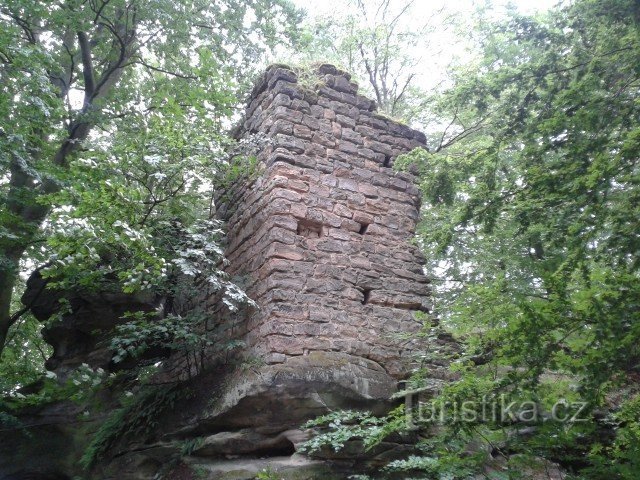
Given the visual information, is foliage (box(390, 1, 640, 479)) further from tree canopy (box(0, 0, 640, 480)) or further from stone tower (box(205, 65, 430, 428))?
stone tower (box(205, 65, 430, 428))

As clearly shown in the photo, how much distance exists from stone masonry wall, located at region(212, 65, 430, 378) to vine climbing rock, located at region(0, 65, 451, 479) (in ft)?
0.04

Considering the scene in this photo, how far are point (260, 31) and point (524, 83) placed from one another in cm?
547

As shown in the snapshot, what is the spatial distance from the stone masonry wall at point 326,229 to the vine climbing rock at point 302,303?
0.5 inches

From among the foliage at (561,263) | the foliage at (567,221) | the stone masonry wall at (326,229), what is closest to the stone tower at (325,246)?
the stone masonry wall at (326,229)

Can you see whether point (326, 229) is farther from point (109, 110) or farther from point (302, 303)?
point (109, 110)

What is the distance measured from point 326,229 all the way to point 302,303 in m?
0.80

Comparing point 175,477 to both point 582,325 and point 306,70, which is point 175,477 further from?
point 306,70

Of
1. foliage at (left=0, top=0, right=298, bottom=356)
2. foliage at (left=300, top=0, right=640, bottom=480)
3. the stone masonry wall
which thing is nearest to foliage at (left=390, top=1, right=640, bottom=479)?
foliage at (left=300, top=0, right=640, bottom=480)

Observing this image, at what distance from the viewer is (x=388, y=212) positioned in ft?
17.0

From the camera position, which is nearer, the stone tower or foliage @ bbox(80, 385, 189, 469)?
the stone tower

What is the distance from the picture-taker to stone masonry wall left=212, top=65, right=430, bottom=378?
4.28 metres

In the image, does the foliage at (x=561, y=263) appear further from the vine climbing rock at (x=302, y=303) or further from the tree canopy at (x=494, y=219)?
the vine climbing rock at (x=302, y=303)

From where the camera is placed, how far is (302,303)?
4254 mm

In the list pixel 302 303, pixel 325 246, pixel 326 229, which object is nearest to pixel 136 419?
pixel 302 303
